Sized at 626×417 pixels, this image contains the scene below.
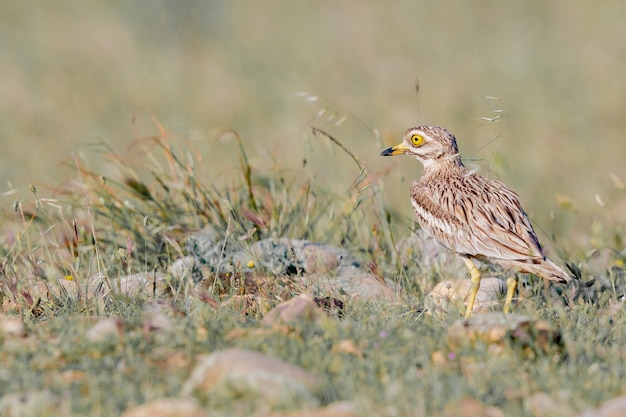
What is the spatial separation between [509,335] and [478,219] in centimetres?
154

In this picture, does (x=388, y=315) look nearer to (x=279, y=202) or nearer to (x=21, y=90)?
(x=279, y=202)

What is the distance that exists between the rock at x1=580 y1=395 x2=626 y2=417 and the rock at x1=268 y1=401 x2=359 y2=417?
2.53 feet

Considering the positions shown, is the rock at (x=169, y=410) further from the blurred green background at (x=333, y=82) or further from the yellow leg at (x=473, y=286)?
the blurred green background at (x=333, y=82)

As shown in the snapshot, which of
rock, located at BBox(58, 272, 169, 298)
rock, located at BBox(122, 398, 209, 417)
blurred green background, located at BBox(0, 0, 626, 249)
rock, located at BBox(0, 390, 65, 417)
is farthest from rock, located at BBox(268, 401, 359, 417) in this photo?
blurred green background, located at BBox(0, 0, 626, 249)

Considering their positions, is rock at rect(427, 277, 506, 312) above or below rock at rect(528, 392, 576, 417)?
below

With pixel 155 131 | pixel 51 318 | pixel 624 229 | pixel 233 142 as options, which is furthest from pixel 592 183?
pixel 51 318

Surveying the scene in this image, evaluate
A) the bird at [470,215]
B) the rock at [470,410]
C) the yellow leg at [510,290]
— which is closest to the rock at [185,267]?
the bird at [470,215]

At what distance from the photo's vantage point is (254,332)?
14.0ft

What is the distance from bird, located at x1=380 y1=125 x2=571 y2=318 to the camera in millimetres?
5410

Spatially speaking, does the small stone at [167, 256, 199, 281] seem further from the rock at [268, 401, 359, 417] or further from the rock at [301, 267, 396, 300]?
the rock at [268, 401, 359, 417]

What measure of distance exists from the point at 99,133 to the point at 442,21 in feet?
20.2

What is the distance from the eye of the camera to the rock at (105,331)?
162 inches

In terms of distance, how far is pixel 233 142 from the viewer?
40.5 ft

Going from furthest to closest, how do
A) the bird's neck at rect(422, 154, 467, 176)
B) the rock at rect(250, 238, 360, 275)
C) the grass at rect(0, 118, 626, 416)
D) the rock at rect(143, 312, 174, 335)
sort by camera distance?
the bird's neck at rect(422, 154, 467, 176)
the rock at rect(250, 238, 360, 275)
the rock at rect(143, 312, 174, 335)
the grass at rect(0, 118, 626, 416)
